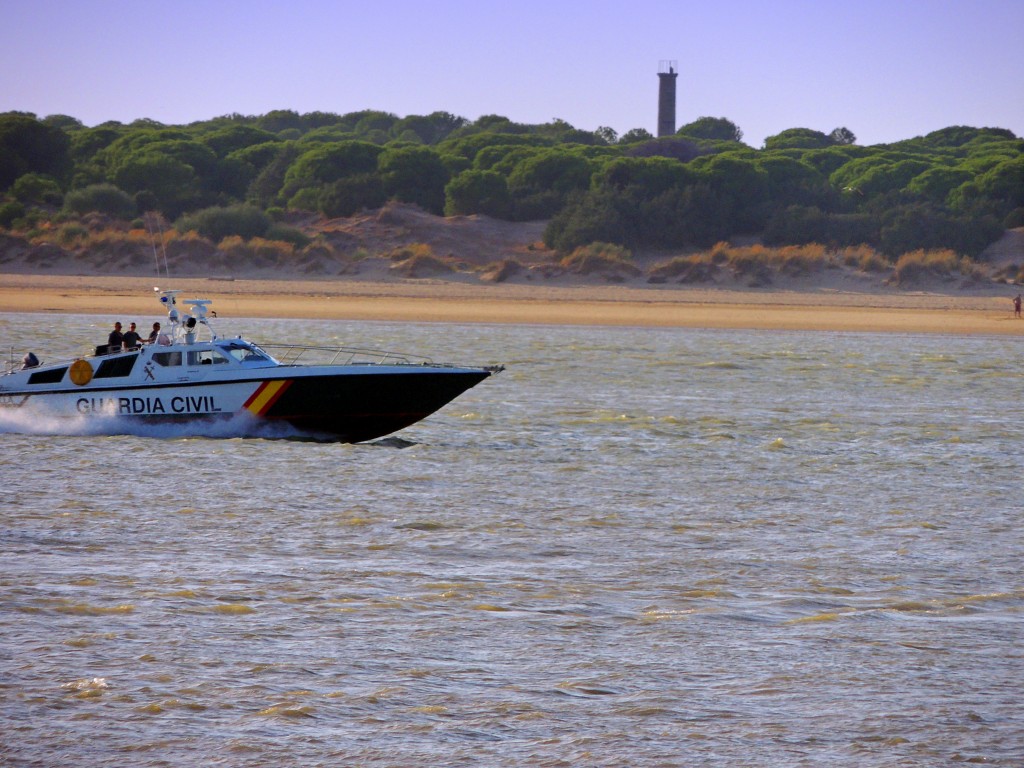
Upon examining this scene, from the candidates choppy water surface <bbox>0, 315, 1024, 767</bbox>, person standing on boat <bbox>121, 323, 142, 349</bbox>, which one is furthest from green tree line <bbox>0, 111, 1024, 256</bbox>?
choppy water surface <bbox>0, 315, 1024, 767</bbox>

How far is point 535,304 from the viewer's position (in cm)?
4756

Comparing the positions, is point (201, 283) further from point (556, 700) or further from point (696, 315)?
point (556, 700)

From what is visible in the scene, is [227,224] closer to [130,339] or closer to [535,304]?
[535,304]

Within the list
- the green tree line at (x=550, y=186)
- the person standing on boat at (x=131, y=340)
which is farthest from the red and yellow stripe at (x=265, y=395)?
the green tree line at (x=550, y=186)

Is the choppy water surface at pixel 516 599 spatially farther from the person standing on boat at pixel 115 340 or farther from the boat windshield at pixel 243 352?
the person standing on boat at pixel 115 340

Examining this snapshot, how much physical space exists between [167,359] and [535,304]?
96.8ft

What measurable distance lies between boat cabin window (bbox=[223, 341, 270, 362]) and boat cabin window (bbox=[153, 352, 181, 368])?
2.10 feet

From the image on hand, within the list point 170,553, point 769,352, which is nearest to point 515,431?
point 170,553

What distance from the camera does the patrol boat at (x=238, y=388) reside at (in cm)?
1842

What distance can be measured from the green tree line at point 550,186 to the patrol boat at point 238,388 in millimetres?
40176

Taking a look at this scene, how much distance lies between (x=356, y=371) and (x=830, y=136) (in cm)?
9590

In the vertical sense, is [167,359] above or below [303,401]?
above

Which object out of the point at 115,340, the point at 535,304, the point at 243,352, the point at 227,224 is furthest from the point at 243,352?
the point at 227,224

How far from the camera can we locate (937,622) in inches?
397
